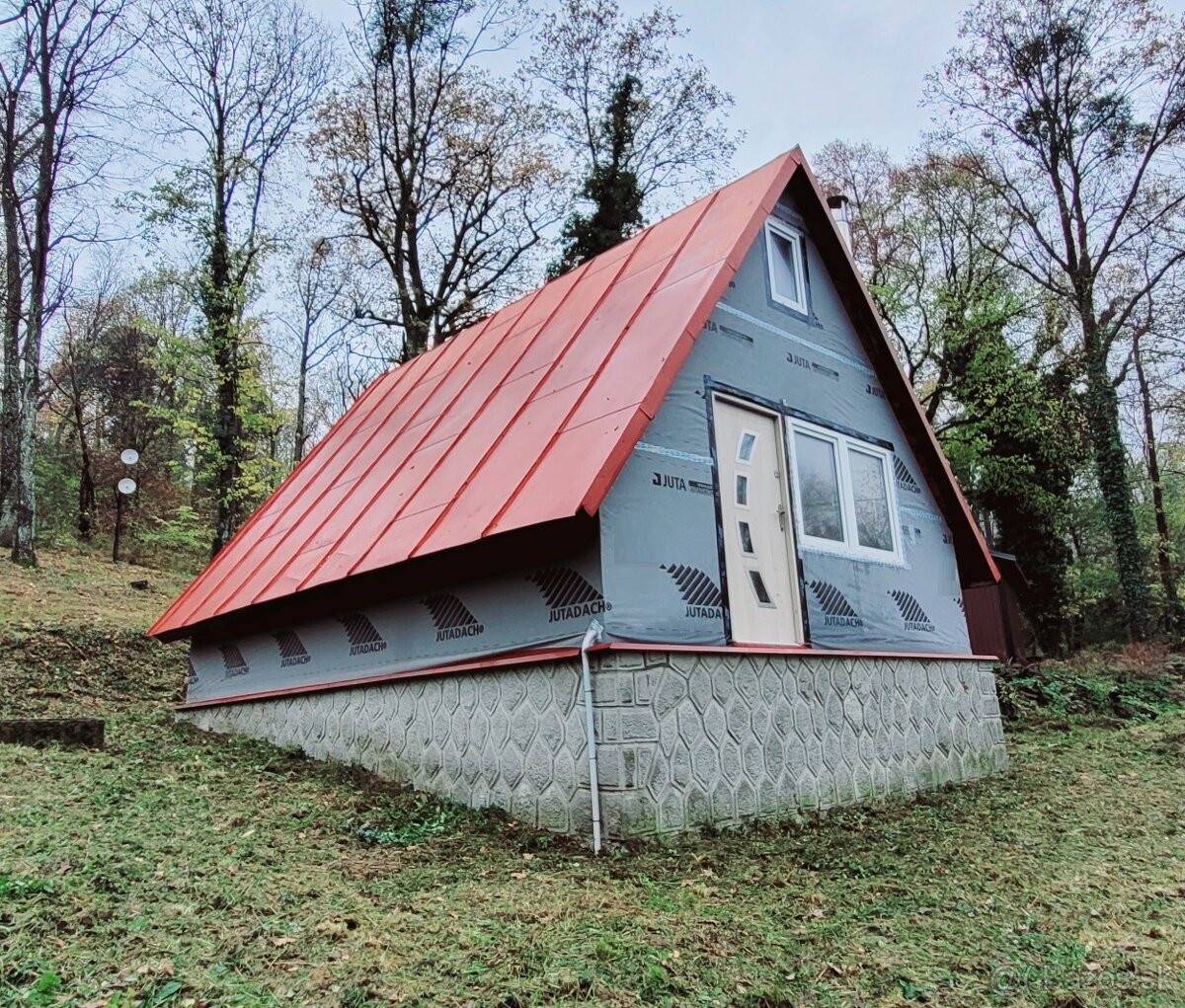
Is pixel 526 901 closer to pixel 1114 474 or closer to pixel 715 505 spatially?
pixel 715 505

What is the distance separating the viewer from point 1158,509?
2500cm

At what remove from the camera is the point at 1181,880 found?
4664 millimetres

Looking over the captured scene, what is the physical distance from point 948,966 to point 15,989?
3346 millimetres

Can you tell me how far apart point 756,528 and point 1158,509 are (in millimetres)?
24223

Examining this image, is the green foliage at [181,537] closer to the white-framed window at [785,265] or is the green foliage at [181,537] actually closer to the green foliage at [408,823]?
the green foliage at [408,823]

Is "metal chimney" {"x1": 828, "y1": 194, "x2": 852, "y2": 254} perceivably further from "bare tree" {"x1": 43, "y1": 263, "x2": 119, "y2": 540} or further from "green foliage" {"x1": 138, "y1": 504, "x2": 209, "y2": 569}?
"bare tree" {"x1": 43, "y1": 263, "x2": 119, "y2": 540}

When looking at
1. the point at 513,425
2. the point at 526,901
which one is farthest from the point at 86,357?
the point at 526,901

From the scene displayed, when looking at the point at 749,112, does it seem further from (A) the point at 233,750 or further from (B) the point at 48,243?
(A) the point at 233,750

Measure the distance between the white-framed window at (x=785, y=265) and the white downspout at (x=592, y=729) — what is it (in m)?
3.73

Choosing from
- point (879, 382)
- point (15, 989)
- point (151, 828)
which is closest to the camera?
point (15, 989)

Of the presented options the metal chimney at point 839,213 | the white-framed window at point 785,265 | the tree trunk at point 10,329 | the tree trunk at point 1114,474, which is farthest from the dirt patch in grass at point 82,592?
the tree trunk at point 1114,474

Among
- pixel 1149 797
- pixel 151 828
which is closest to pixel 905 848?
pixel 1149 797

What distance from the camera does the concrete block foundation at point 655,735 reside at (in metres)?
4.89

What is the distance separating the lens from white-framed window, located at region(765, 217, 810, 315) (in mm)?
7340
